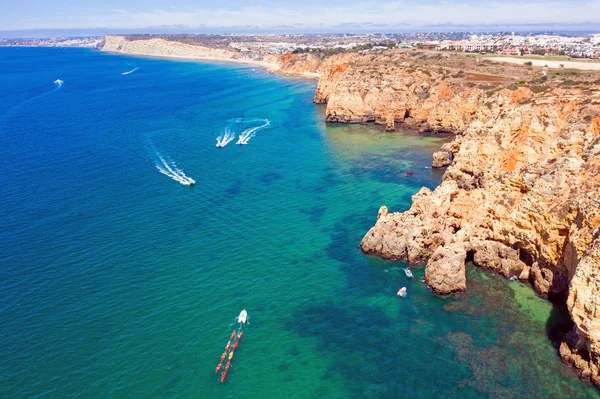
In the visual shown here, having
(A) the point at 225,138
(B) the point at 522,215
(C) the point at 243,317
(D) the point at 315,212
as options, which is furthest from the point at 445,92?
(C) the point at 243,317

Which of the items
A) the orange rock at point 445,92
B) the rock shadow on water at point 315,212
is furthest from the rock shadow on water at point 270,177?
the orange rock at point 445,92

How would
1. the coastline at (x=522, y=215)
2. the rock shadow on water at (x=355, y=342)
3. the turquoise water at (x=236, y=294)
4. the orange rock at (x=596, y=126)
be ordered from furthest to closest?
the orange rock at (x=596, y=126) → the coastline at (x=522, y=215) → the turquoise water at (x=236, y=294) → the rock shadow on water at (x=355, y=342)

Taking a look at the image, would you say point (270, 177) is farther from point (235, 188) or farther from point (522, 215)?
point (522, 215)

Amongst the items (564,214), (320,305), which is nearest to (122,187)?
(320,305)

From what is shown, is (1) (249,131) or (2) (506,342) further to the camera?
(1) (249,131)

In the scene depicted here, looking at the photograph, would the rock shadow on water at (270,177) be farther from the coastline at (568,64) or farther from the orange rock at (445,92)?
the coastline at (568,64)

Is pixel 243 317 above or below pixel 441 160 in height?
below
